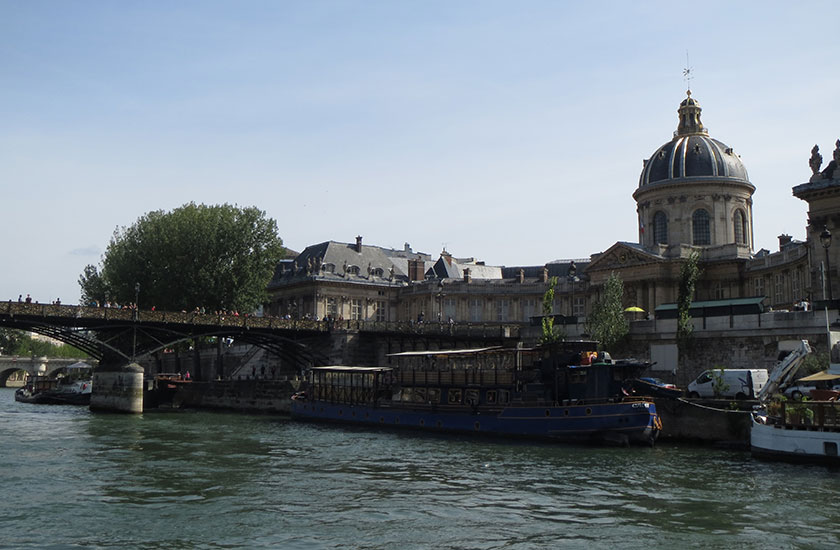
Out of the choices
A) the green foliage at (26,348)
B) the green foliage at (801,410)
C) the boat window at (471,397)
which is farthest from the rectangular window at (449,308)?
the green foliage at (26,348)

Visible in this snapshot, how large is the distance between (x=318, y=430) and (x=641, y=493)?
23784 millimetres

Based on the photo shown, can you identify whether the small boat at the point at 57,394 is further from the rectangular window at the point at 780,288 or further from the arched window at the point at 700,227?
the rectangular window at the point at 780,288

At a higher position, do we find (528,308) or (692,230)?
(692,230)

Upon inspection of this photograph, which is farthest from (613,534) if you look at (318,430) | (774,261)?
(774,261)

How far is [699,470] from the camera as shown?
89.1 ft

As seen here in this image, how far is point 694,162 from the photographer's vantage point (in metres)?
78.9

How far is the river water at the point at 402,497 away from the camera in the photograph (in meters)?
→ 17.8

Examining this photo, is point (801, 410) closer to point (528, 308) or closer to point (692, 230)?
point (692, 230)

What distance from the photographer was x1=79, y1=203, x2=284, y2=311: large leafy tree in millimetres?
71312

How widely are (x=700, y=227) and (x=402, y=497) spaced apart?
6196 cm

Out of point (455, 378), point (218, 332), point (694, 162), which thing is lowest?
point (455, 378)

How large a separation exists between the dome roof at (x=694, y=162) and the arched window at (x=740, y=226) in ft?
9.82

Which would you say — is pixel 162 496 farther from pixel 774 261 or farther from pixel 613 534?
pixel 774 261

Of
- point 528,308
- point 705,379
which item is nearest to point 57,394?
point 528,308
